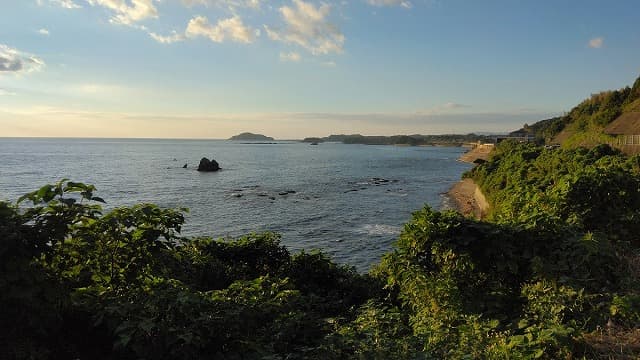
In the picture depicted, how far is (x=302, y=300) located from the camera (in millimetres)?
9125

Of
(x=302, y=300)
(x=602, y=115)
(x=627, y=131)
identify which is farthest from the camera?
(x=602, y=115)

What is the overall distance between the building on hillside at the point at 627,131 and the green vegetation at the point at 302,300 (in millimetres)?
32678

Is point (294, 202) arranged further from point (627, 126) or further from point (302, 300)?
point (302, 300)

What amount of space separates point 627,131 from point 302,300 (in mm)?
41279

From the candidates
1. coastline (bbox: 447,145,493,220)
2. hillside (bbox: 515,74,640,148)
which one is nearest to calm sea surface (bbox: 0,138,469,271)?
coastline (bbox: 447,145,493,220)

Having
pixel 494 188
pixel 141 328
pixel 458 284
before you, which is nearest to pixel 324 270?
pixel 458 284

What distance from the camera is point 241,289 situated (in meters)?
7.91

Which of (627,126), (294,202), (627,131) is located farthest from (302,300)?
(294,202)

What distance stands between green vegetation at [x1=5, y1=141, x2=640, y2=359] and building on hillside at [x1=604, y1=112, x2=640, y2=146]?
32678mm

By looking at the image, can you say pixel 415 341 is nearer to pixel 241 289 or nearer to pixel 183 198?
pixel 241 289

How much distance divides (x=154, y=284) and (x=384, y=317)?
389cm

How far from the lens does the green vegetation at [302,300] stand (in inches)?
221

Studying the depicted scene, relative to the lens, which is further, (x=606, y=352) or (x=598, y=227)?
(x=598, y=227)

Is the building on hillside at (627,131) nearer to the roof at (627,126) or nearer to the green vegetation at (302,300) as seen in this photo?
the roof at (627,126)
